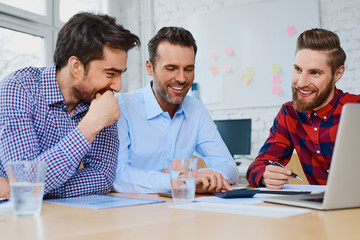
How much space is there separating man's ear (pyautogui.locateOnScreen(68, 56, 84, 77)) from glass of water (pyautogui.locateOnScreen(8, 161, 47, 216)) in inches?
25.0

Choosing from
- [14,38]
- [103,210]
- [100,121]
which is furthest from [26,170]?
[14,38]

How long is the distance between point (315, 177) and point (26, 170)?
1.24 meters

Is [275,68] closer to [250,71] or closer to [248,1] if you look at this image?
[250,71]

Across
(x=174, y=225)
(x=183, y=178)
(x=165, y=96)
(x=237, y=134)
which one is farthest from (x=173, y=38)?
(x=237, y=134)

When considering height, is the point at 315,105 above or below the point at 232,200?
above

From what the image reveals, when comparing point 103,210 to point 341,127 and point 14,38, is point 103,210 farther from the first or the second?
point 14,38

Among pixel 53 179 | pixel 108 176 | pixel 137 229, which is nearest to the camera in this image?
pixel 137 229

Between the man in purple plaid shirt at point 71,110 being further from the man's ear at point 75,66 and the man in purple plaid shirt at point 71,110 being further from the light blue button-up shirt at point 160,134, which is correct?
the light blue button-up shirt at point 160,134

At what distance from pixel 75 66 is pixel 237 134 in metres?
2.42

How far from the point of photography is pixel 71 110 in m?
1.49

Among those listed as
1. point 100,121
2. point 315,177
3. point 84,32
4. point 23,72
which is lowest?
point 315,177

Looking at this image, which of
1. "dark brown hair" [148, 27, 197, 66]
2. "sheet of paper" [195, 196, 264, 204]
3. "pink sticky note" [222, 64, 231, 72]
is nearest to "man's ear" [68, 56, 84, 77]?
"dark brown hair" [148, 27, 197, 66]

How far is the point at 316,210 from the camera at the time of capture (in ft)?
2.77

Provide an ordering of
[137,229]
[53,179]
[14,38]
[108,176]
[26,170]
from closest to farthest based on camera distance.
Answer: [137,229], [26,170], [53,179], [108,176], [14,38]
